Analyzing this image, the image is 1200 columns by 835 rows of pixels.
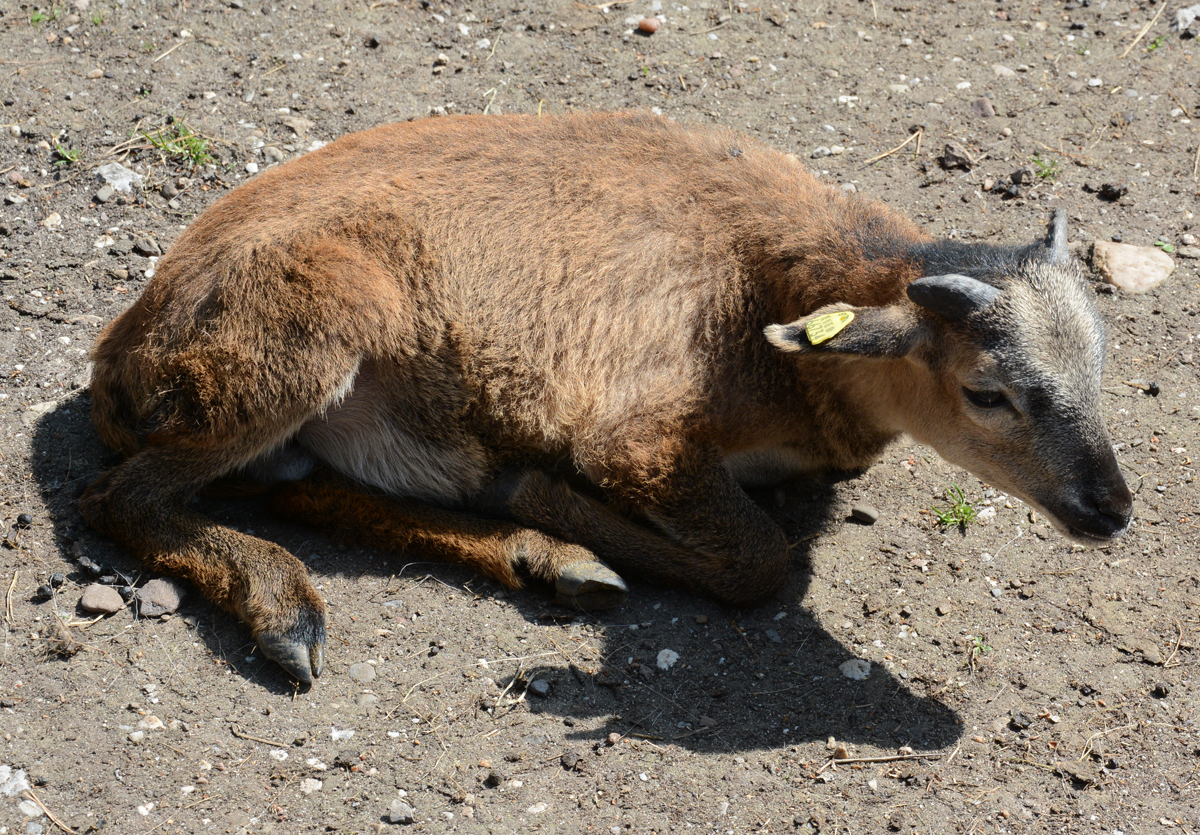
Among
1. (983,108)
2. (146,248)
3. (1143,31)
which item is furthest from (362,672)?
(1143,31)

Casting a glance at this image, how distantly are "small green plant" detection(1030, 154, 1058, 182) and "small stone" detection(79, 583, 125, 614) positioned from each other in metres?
7.44

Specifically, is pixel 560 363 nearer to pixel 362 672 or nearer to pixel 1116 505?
pixel 362 672

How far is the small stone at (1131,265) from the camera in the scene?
7555 millimetres

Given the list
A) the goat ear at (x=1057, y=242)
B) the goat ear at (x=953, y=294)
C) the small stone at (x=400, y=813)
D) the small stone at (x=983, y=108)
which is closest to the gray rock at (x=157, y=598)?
the small stone at (x=400, y=813)

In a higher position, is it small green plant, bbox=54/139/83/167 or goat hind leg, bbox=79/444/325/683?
small green plant, bbox=54/139/83/167

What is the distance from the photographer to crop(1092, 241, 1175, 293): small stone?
297 inches

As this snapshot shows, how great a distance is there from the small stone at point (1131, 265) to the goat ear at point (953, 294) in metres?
3.12

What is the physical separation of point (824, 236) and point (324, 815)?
3.95m

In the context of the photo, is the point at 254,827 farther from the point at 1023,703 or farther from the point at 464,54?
the point at 464,54

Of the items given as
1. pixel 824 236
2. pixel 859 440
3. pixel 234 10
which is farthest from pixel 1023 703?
pixel 234 10

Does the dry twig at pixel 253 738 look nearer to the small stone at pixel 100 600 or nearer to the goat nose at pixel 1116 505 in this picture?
the small stone at pixel 100 600

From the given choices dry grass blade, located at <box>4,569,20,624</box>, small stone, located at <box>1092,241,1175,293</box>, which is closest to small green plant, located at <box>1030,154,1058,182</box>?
small stone, located at <box>1092,241,1175,293</box>

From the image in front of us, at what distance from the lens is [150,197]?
25.1 ft

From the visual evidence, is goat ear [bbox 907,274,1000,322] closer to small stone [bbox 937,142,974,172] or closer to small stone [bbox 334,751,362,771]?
small stone [bbox 334,751,362,771]
